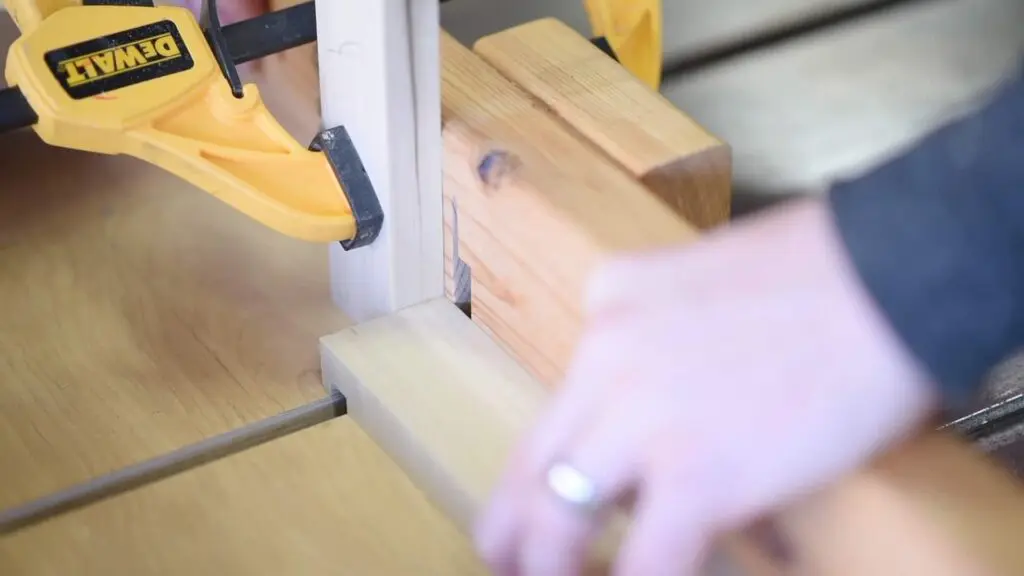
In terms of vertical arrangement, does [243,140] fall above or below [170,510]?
above

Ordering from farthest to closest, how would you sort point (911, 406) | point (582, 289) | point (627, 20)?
point (627, 20) → point (582, 289) → point (911, 406)

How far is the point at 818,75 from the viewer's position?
100 centimetres

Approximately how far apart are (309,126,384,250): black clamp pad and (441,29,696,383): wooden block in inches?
1.8

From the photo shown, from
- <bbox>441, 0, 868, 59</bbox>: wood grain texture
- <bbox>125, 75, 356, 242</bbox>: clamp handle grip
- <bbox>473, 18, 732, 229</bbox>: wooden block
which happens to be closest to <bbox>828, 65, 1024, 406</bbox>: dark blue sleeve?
<bbox>473, 18, 732, 229</bbox>: wooden block

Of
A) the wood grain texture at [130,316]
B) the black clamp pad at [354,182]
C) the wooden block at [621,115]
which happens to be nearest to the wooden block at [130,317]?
the wood grain texture at [130,316]

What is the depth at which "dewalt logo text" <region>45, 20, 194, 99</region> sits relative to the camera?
645 mm

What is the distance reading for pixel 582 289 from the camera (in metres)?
0.59

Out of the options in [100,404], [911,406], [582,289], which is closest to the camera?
[911,406]

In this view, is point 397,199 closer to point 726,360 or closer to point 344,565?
point 344,565

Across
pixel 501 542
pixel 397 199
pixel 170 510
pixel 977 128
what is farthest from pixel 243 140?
pixel 977 128

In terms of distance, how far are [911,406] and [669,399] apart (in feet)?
0.25

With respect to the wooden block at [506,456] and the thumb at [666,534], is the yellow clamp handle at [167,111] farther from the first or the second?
the thumb at [666,534]

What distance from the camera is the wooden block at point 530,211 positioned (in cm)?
59

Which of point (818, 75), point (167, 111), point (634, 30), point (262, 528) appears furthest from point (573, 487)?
point (818, 75)
